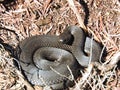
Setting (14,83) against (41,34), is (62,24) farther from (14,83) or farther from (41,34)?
(14,83)

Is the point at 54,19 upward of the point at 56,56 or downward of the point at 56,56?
upward

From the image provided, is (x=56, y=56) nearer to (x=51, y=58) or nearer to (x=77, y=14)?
(x=51, y=58)

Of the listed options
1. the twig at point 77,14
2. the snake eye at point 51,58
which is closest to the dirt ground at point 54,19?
the twig at point 77,14

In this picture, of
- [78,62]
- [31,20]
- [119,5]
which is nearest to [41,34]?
[31,20]

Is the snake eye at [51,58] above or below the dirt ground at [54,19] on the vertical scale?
below

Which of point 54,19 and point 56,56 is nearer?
point 56,56

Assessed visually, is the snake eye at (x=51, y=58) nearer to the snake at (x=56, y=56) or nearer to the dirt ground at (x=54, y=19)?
the snake at (x=56, y=56)

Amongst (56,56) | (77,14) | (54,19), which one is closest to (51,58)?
(56,56)

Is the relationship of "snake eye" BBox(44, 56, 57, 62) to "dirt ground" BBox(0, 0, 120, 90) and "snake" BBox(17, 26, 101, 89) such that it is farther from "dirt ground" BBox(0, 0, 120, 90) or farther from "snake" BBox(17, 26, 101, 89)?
"dirt ground" BBox(0, 0, 120, 90)
